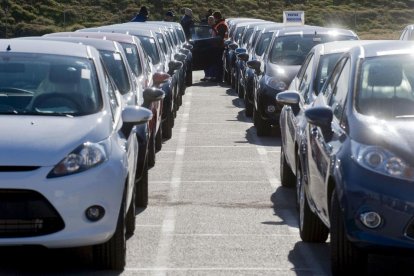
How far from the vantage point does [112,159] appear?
29.9 feet

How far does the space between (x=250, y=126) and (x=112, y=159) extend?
12.7m

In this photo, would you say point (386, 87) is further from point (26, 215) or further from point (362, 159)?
point (26, 215)

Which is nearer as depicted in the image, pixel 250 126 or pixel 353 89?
pixel 353 89

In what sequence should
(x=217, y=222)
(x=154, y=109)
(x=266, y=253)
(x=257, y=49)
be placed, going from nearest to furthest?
(x=266, y=253) < (x=217, y=222) < (x=154, y=109) < (x=257, y=49)

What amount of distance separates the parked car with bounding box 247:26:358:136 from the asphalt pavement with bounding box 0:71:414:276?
93 cm

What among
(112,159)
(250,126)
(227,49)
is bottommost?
(227,49)

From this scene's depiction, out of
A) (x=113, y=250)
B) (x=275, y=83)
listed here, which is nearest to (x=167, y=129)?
(x=275, y=83)

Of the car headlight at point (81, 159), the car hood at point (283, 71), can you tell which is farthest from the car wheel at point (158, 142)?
the car headlight at point (81, 159)

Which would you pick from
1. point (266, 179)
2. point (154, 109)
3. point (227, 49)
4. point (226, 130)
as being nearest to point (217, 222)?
point (266, 179)

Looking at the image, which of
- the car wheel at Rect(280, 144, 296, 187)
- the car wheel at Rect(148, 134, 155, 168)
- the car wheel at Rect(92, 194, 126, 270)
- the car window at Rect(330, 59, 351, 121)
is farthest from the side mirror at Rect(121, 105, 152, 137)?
the car wheel at Rect(148, 134, 155, 168)

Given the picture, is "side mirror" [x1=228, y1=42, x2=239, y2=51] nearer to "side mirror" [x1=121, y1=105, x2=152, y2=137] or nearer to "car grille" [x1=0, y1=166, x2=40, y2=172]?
"side mirror" [x1=121, y1=105, x2=152, y2=137]

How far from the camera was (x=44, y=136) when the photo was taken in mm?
→ 9039

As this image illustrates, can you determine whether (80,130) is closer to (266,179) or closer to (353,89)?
(353,89)

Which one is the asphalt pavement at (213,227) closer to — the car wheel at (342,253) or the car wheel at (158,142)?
the car wheel at (158,142)
